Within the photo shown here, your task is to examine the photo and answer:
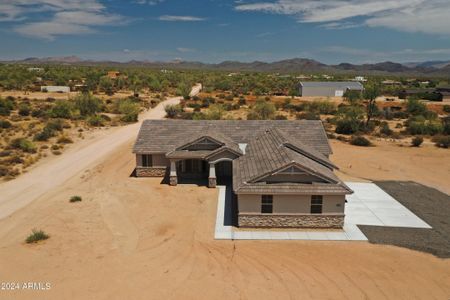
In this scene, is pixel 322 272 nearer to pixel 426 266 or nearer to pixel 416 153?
pixel 426 266

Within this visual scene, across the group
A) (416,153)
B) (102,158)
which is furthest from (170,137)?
(416,153)

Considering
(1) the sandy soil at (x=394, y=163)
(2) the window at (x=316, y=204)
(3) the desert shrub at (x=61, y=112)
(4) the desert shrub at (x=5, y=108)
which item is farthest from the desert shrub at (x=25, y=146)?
(1) the sandy soil at (x=394, y=163)

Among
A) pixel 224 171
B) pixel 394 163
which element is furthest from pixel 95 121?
pixel 394 163

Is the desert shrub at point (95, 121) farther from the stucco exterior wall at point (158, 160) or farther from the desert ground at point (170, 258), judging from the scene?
the desert ground at point (170, 258)

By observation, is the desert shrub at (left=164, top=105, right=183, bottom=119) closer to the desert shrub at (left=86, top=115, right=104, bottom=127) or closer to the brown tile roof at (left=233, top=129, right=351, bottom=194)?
the desert shrub at (left=86, top=115, right=104, bottom=127)

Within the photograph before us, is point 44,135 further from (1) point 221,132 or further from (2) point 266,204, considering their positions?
(2) point 266,204
